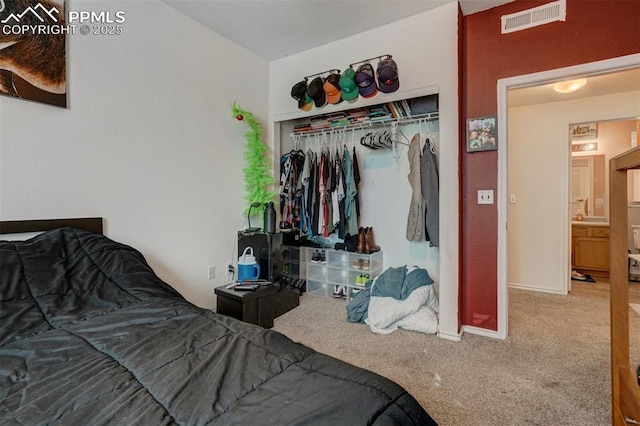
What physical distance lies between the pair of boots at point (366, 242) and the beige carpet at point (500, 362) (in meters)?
0.70

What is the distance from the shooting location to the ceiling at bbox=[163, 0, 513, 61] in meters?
2.41

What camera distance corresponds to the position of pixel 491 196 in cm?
242

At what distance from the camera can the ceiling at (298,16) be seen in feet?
7.91

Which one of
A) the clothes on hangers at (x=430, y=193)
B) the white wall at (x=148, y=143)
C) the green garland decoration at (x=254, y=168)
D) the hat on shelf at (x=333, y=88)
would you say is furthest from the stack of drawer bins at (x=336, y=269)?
the hat on shelf at (x=333, y=88)

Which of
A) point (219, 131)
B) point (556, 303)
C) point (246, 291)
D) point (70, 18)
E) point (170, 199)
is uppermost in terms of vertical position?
point (70, 18)

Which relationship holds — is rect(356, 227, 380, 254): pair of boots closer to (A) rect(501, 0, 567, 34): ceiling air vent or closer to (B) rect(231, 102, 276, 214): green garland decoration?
(B) rect(231, 102, 276, 214): green garland decoration

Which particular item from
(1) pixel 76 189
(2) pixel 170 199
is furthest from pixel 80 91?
(2) pixel 170 199

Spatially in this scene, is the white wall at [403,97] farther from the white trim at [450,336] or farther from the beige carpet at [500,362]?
the beige carpet at [500,362]

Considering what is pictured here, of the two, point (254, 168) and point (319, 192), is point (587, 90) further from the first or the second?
point (254, 168)

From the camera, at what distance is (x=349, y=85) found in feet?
9.21

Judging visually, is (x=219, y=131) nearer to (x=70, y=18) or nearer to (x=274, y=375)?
(x=70, y=18)

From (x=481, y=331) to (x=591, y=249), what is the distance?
11.0 feet

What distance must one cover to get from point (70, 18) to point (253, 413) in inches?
96.5

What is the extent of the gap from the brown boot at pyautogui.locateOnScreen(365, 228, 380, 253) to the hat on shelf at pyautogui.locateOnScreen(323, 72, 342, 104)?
1.40 m
